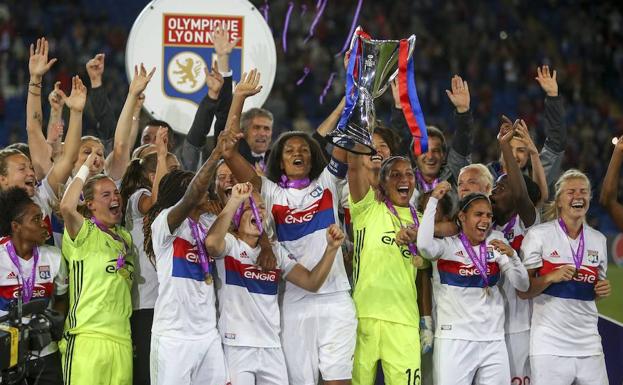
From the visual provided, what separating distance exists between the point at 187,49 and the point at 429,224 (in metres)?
2.59

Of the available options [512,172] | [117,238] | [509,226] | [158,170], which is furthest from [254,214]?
[509,226]

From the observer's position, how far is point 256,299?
653 centimetres

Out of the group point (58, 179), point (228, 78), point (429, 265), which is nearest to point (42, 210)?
point (58, 179)

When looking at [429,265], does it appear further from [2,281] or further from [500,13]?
[500,13]

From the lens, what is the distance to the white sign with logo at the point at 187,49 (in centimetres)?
808

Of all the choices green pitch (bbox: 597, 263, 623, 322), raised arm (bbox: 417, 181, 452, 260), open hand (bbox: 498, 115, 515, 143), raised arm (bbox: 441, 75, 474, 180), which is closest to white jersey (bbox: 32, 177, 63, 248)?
raised arm (bbox: 417, 181, 452, 260)

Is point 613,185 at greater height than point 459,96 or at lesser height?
lesser

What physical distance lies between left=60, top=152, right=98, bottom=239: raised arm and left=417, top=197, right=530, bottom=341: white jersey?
83.4 inches

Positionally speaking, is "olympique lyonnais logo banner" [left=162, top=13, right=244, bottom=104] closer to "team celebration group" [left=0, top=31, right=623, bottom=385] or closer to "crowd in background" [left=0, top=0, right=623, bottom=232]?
"team celebration group" [left=0, top=31, right=623, bottom=385]

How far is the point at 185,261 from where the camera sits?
6.35 metres

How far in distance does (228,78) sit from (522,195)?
209 cm

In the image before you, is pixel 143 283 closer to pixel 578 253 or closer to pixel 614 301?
pixel 578 253

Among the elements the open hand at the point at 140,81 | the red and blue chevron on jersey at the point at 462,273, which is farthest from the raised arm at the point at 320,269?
the open hand at the point at 140,81

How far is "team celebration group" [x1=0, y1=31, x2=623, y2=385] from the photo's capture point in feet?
20.9
